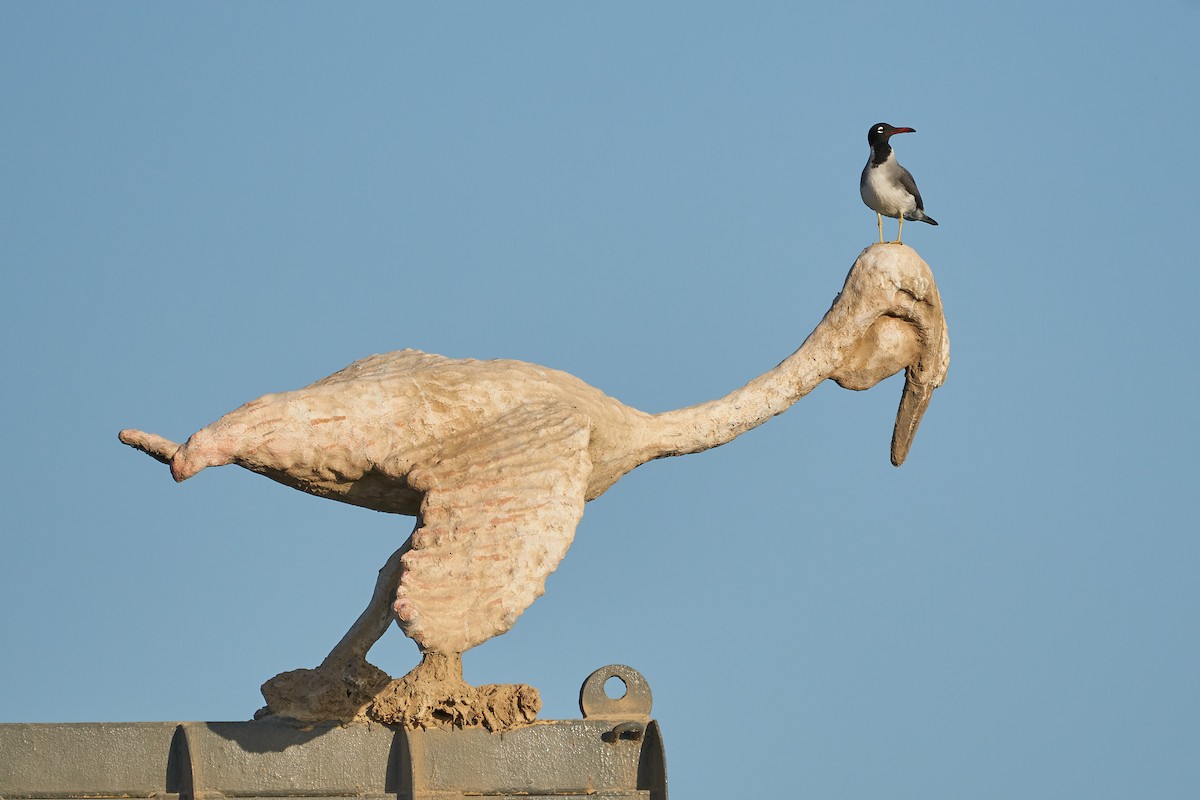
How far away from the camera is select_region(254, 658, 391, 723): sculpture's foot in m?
9.81

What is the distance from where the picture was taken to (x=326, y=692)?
388 inches

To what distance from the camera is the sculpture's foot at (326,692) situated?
32.2 ft

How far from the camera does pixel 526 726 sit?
9.59 m

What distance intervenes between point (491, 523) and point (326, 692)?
135 centimetres

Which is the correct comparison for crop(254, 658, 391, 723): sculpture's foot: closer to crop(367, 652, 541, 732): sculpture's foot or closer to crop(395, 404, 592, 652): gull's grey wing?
crop(367, 652, 541, 732): sculpture's foot

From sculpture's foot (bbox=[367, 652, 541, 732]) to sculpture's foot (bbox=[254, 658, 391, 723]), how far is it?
236 mm

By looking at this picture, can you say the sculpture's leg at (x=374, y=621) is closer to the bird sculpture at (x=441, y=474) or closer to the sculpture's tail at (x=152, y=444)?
the bird sculpture at (x=441, y=474)

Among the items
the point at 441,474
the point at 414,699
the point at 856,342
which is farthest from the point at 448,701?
the point at 856,342

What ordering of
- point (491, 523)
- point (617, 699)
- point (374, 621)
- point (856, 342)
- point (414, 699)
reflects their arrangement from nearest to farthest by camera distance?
1. point (491, 523)
2. point (414, 699)
3. point (617, 699)
4. point (374, 621)
5. point (856, 342)

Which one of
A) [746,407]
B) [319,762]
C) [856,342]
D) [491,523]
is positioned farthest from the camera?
[856,342]

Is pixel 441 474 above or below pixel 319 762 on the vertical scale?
above

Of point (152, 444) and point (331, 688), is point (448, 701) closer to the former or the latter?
point (331, 688)

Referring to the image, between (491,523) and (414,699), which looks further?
(414,699)

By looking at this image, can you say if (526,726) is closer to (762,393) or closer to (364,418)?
(364,418)
